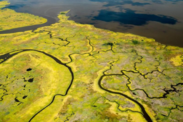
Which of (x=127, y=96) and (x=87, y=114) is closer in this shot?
(x=87, y=114)

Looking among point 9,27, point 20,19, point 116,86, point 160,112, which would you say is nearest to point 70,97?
point 116,86

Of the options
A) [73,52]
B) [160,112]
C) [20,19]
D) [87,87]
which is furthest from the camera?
[20,19]

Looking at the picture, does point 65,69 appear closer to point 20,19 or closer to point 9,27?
point 9,27

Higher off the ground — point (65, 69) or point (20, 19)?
point (20, 19)

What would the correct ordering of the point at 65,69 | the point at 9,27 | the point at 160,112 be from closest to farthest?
the point at 160,112, the point at 65,69, the point at 9,27

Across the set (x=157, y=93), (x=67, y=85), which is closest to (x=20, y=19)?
(x=67, y=85)

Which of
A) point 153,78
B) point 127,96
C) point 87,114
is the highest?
point 153,78
